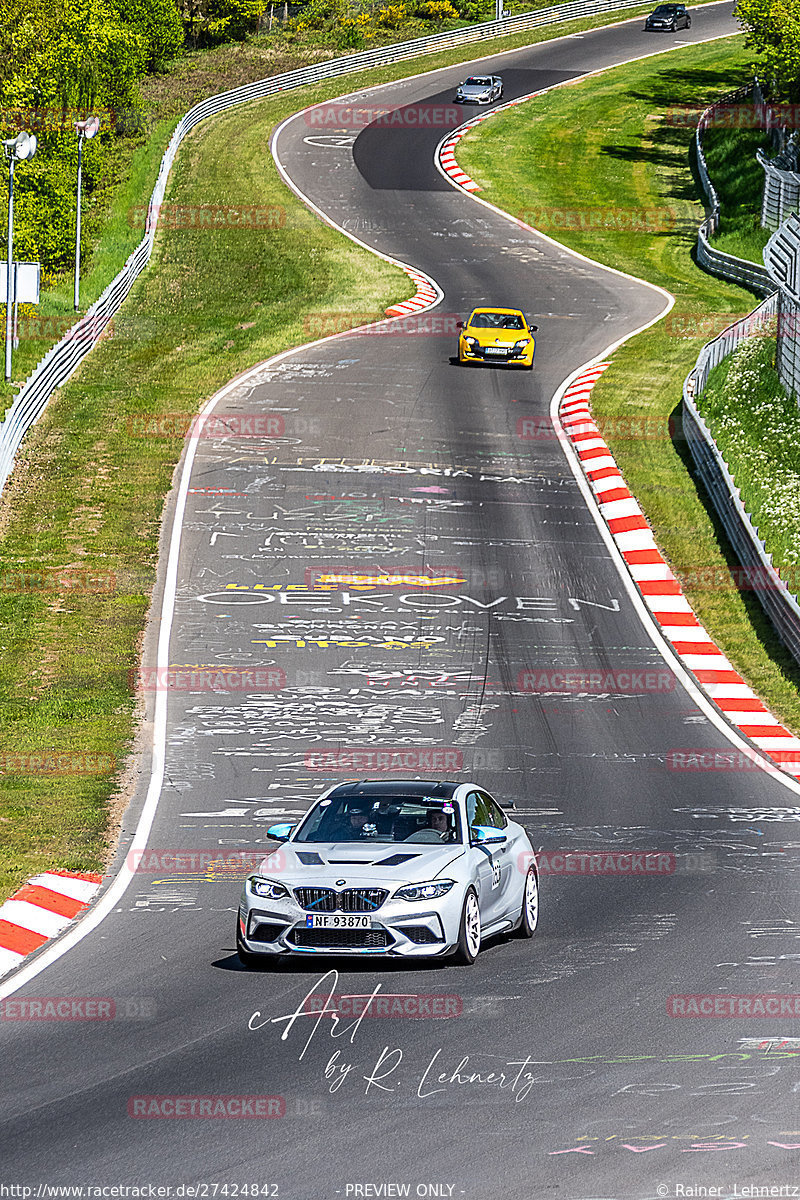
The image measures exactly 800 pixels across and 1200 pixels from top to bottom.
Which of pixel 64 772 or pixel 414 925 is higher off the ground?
pixel 414 925

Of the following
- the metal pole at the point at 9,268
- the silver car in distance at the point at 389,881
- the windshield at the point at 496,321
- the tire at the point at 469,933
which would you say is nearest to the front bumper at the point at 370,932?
the silver car in distance at the point at 389,881

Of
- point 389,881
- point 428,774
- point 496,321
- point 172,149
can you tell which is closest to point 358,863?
point 389,881

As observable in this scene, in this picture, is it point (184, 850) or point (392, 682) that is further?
point (392, 682)

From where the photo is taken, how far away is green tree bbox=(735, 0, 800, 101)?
203ft

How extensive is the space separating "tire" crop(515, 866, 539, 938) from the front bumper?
139 centimetres

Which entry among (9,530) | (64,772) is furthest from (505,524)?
(64,772)

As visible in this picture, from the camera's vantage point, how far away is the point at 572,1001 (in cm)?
1130

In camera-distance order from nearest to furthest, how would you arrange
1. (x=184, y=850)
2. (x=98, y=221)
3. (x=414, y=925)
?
(x=414, y=925)
(x=184, y=850)
(x=98, y=221)

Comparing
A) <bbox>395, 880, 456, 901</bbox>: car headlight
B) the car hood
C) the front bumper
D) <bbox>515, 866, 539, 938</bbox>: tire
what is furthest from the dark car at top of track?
the front bumper

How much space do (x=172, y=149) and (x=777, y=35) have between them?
86.4 feet

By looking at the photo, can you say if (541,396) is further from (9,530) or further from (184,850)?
(184,850)

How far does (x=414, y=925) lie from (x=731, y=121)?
70.5 metres

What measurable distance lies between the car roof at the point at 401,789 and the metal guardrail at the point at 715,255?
41213 millimetres

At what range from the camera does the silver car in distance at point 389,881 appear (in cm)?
1209
